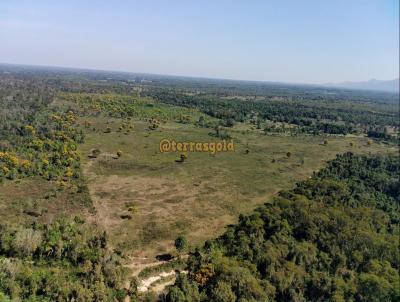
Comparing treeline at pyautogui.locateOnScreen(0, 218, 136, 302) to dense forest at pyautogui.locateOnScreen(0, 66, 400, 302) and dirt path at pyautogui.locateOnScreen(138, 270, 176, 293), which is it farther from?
dirt path at pyautogui.locateOnScreen(138, 270, 176, 293)

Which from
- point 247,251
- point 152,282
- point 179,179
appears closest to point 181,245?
point 152,282

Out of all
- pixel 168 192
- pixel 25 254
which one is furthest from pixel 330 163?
pixel 25 254

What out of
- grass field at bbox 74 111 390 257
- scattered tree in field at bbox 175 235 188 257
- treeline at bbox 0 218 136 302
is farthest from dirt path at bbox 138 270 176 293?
grass field at bbox 74 111 390 257

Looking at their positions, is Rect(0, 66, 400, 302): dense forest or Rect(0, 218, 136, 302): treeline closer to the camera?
Rect(0, 218, 136, 302): treeline

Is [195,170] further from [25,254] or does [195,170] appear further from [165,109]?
Result: [165,109]

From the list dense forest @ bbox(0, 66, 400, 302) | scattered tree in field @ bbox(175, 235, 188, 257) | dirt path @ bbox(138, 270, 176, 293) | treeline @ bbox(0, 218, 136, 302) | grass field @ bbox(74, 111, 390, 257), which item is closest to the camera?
treeline @ bbox(0, 218, 136, 302)
